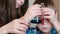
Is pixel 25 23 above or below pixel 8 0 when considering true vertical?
below

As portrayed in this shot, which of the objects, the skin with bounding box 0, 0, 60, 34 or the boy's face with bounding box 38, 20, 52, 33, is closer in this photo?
the skin with bounding box 0, 0, 60, 34

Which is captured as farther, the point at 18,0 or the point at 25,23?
the point at 18,0

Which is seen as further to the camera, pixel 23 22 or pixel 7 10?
pixel 7 10

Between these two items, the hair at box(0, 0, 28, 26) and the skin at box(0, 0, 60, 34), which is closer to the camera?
the skin at box(0, 0, 60, 34)

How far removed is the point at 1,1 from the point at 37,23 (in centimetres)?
19

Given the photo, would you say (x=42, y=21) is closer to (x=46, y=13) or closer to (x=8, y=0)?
(x=46, y=13)

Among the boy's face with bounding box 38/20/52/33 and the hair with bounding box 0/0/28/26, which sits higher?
the hair with bounding box 0/0/28/26

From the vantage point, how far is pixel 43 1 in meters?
Answer: 0.63

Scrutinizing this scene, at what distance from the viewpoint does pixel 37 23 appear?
584 millimetres

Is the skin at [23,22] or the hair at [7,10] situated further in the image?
the hair at [7,10]

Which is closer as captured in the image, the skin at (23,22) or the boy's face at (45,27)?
the skin at (23,22)

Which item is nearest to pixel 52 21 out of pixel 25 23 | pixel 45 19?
pixel 45 19

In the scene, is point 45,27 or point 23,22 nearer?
point 23,22

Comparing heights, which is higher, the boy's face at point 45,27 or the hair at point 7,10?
the hair at point 7,10
